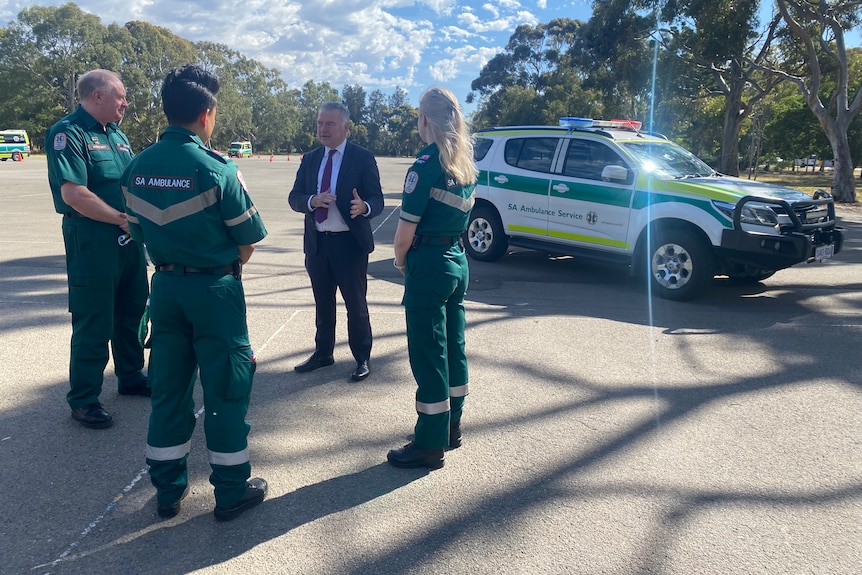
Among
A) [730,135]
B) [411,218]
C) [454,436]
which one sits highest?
[730,135]

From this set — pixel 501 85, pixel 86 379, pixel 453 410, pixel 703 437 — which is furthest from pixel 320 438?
pixel 501 85

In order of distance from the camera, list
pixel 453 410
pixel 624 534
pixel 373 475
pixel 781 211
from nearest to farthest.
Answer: pixel 624 534
pixel 373 475
pixel 453 410
pixel 781 211

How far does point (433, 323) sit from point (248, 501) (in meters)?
1.27

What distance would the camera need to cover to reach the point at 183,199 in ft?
9.28

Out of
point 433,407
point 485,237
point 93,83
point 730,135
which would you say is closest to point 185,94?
point 93,83

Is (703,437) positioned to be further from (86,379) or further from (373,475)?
(86,379)

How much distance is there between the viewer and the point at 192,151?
2.86m

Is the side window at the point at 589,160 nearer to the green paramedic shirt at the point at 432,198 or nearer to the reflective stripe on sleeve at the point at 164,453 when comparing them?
the green paramedic shirt at the point at 432,198

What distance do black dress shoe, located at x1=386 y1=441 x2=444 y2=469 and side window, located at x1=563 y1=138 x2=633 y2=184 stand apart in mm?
5414

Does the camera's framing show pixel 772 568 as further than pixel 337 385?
No

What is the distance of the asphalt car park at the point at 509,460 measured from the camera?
111 inches

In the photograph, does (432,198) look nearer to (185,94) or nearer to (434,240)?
(434,240)

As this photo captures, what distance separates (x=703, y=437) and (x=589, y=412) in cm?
72

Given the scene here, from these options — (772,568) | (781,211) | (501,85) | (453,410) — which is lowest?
(772,568)
